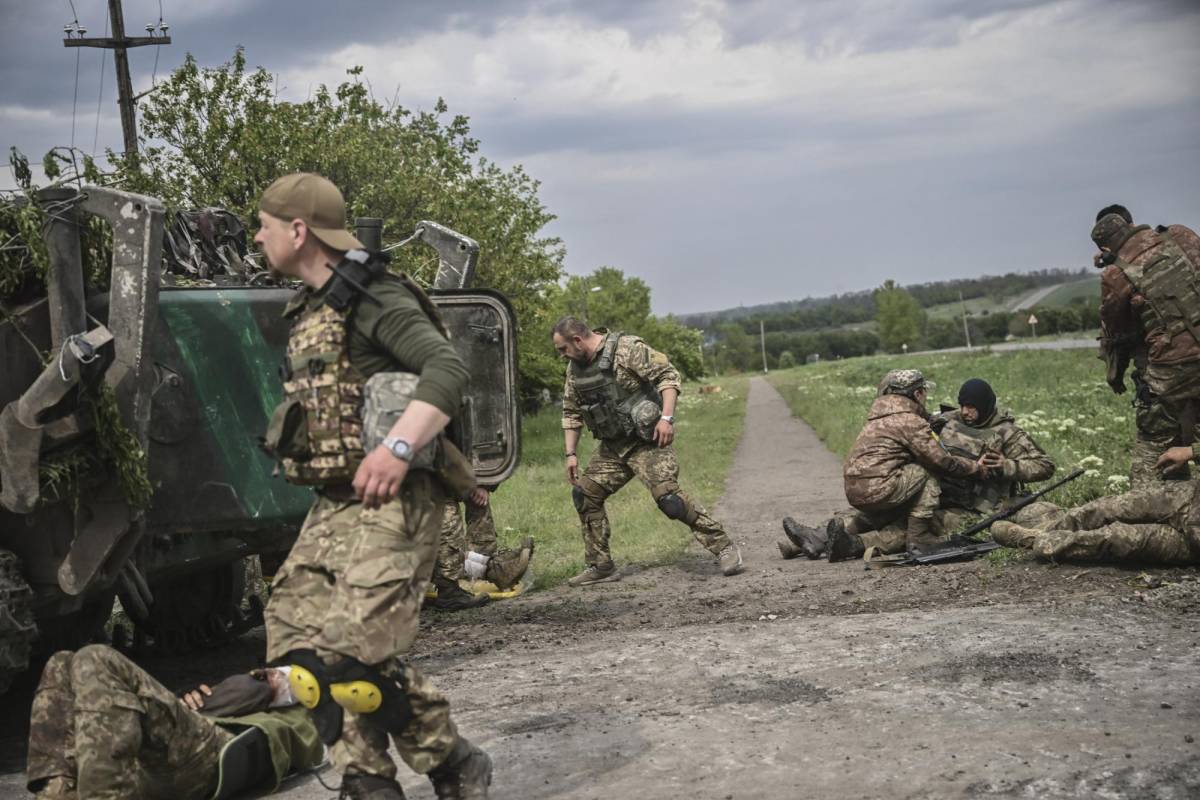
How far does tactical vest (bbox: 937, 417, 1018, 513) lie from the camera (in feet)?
33.2

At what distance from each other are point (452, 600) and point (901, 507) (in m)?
3.29

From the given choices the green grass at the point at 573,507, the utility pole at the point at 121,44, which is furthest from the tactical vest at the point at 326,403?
the utility pole at the point at 121,44

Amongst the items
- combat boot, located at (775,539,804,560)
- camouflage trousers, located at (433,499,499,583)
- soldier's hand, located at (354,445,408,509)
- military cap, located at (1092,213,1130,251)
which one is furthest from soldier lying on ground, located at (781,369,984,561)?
soldier's hand, located at (354,445,408,509)

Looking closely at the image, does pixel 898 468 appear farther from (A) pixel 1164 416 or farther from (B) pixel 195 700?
(B) pixel 195 700

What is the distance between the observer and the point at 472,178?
26266 mm

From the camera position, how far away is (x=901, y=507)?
10.1 m

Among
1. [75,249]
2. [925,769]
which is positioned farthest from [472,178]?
[925,769]

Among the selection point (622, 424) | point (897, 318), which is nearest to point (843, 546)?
point (622, 424)

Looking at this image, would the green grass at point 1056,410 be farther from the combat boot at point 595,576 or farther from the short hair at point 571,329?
the short hair at point 571,329

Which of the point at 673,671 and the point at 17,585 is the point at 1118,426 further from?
the point at 17,585

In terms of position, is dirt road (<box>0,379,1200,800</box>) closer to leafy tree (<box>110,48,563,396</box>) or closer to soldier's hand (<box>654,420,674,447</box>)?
soldier's hand (<box>654,420,674,447</box>)

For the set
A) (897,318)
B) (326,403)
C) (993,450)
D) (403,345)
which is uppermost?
(897,318)

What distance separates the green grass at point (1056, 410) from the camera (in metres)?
12.8

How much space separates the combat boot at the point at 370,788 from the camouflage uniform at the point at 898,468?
6204 mm
